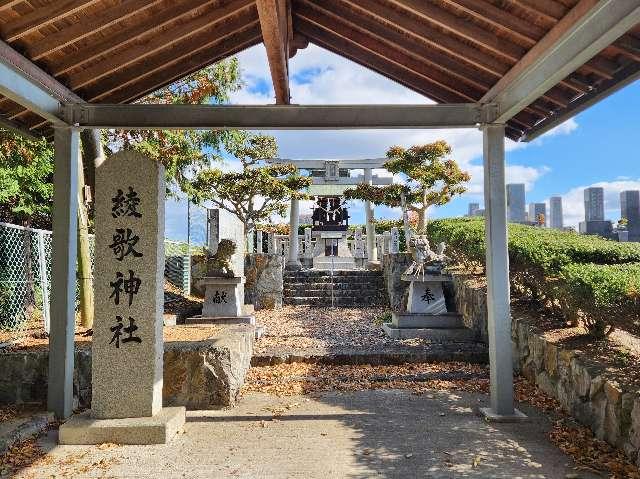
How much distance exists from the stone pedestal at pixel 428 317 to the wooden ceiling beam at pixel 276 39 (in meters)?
5.74

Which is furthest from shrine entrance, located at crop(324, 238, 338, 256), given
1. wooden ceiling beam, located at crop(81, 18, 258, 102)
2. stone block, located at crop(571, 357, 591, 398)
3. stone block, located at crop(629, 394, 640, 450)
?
stone block, located at crop(629, 394, 640, 450)

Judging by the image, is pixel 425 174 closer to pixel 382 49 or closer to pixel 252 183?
pixel 252 183

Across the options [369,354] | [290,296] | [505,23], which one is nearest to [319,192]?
[290,296]

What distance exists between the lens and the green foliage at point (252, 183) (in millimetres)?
16375

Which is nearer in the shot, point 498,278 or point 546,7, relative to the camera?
point 546,7

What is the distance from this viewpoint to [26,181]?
31.9 ft

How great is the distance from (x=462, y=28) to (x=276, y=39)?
157cm

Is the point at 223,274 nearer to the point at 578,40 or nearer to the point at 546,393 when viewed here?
the point at 546,393

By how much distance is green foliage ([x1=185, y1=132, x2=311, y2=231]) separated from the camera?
16.4m

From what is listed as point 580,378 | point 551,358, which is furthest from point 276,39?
point 551,358

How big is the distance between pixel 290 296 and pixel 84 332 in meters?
8.39

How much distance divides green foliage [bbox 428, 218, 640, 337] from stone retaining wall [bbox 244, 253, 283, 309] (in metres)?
6.43

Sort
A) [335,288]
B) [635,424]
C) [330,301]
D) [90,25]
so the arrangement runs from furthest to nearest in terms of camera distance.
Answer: [335,288] → [330,301] → [90,25] → [635,424]

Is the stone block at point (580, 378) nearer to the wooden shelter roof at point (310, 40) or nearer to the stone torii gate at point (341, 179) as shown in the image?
the wooden shelter roof at point (310, 40)
